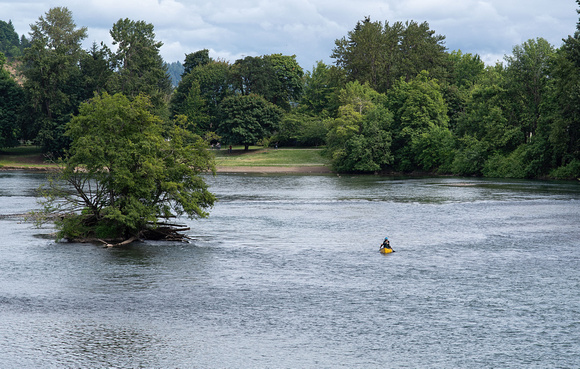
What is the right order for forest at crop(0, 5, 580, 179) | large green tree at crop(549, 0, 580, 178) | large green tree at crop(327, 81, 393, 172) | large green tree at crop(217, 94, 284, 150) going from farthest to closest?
large green tree at crop(217, 94, 284, 150)
large green tree at crop(327, 81, 393, 172)
forest at crop(0, 5, 580, 179)
large green tree at crop(549, 0, 580, 178)

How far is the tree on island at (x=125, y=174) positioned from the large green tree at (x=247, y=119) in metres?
101

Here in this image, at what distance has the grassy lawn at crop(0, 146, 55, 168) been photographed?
135m

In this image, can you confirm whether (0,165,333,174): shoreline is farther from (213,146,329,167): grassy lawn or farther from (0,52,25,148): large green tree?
(0,52,25,148): large green tree

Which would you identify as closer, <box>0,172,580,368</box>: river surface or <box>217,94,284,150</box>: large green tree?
<box>0,172,580,368</box>: river surface

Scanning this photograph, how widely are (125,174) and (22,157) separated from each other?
10900cm

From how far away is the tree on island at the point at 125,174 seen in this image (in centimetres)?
4325

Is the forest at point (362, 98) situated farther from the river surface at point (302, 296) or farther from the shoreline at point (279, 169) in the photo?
the river surface at point (302, 296)

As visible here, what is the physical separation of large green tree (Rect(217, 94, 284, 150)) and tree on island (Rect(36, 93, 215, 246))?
101287mm

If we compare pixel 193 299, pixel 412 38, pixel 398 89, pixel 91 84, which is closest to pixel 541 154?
pixel 398 89

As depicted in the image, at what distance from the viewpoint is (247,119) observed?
149125 millimetres

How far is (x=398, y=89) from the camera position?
130 metres

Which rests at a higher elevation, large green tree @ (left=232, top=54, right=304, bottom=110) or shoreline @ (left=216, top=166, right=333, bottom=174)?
large green tree @ (left=232, top=54, right=304, bottom=110)

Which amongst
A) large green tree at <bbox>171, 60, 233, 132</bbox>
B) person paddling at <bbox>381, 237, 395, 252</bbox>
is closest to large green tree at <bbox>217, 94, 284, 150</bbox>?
large green tree at <bbox>171, 60, 233, 132</bbox>

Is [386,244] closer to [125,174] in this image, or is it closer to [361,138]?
[125,174]
